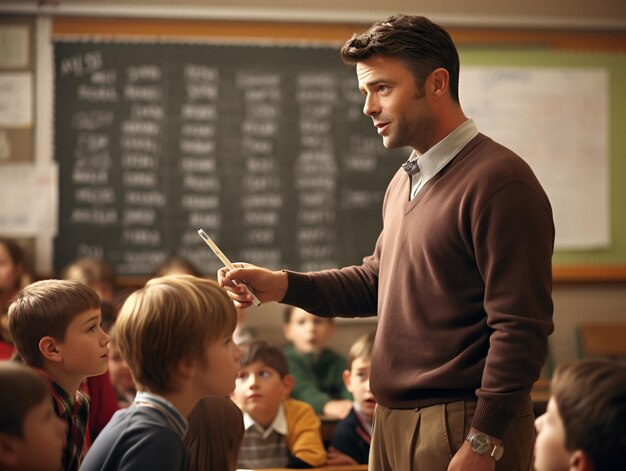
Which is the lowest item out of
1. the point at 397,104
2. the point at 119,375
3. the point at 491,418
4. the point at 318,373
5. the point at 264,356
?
the point at 318,373

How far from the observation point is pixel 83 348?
2150 millimetres

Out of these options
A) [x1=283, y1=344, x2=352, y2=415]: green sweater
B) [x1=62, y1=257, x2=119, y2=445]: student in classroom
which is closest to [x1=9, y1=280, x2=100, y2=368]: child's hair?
[x1=62, y1=257, x2=119, y2=445]: student in classroom

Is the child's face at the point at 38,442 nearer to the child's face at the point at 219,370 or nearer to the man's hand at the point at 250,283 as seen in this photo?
the child's face at the point at 219,370

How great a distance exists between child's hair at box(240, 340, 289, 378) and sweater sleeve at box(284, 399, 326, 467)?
132mm

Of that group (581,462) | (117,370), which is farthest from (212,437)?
(117,370)

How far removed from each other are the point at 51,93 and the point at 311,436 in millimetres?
2685

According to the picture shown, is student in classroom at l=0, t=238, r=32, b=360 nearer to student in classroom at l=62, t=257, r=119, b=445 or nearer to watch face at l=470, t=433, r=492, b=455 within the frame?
student in classroom at l=62, t=257, r=119, b=445

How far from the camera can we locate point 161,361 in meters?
1.69

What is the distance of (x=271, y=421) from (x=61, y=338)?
44.7 inches

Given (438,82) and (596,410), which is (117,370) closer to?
(438,82)

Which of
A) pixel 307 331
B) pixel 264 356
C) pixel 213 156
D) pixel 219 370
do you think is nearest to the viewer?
pixel 219 370

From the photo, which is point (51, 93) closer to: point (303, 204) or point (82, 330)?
point (303, 204)

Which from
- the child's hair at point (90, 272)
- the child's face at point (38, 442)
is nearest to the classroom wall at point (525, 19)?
the child's hair at point (90, 272)

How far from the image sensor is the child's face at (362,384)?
3.08m
